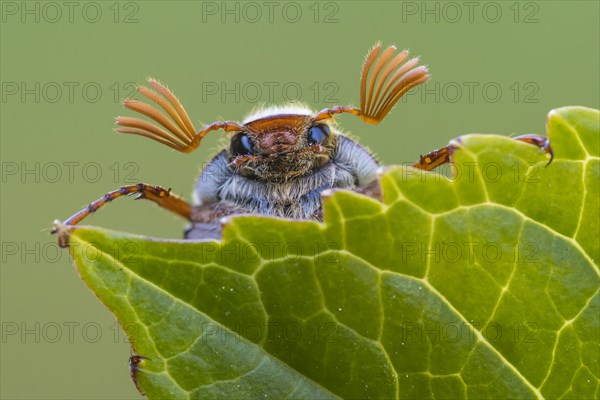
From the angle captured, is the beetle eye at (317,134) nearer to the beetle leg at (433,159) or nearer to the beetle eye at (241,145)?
the beetle eye at (241,145)

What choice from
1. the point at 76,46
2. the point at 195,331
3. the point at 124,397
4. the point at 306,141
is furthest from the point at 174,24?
the point at 195,331

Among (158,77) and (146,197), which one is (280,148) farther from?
(158,77)

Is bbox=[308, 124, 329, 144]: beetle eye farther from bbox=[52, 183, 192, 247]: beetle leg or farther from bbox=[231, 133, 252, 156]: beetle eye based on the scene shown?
bbox=[52, 183, 192, 247]: beetle leg

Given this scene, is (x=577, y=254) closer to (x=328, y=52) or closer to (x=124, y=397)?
(x=124, y=397)

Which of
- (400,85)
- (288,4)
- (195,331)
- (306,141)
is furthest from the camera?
(288,4)

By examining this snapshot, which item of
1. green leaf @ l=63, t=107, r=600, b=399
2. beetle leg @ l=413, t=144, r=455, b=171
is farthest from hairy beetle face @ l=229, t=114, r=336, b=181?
green leaf @ l=63, t=107, r=600, b=399
